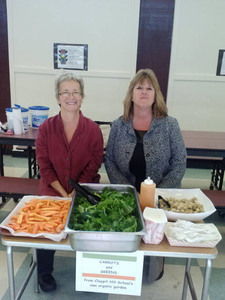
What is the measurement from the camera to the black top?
2.06 meters

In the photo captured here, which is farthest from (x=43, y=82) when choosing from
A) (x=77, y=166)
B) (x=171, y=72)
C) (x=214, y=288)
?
(x=214, y=288)

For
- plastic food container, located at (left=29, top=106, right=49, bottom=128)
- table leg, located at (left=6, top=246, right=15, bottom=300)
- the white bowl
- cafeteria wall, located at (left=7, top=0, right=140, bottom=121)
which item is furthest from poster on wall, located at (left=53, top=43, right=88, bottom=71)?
table leg, located at (left=6, top=246, right=15, bottom=300)

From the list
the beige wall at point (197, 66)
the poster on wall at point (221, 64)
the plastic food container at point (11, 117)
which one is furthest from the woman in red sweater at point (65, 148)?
the poster on wall at point (221, 64)

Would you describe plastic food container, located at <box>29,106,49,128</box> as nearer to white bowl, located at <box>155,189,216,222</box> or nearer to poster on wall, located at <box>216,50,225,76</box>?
white bowl, located at <box>155,189,216,222</box>

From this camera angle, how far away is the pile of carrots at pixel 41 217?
125 cm

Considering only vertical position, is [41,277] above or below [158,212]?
below

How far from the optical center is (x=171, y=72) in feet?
14.5

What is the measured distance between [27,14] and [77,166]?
3.47 metres

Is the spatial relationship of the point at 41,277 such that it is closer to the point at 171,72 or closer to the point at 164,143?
the point at 164,143

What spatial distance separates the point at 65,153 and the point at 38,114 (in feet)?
4.36

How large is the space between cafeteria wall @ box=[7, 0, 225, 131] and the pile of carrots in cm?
337

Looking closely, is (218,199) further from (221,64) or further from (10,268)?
(221,64)

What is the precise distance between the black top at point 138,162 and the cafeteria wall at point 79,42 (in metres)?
2.67

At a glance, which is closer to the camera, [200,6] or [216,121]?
[200,6]
